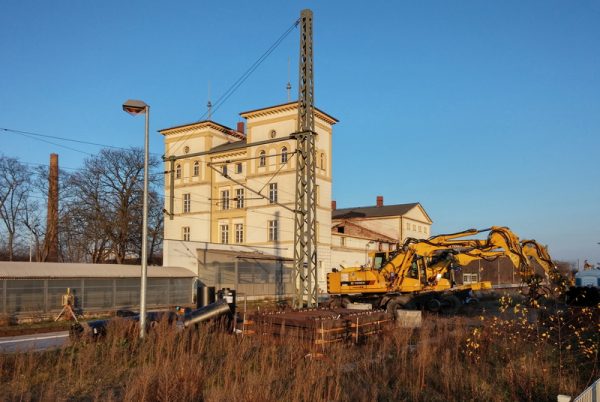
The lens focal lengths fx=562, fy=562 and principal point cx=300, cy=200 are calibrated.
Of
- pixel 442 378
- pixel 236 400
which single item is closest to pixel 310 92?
pixel 442 378

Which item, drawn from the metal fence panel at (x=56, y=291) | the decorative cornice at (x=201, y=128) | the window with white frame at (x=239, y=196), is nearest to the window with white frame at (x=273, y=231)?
the window with white frame at (x=239, y=196)

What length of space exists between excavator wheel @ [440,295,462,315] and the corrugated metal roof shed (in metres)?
16.0

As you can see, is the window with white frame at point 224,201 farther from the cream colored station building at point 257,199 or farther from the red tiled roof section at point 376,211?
the red tiled roof section at point 376,211

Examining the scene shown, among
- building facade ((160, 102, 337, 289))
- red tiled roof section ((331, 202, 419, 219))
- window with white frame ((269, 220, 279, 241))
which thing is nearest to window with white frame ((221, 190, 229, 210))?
building facade ((160, 102, 337, 289))

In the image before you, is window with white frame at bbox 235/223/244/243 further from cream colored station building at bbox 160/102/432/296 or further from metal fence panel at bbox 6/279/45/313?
metal fence panel at bbox 6/279/45/313

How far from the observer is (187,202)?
5712cm

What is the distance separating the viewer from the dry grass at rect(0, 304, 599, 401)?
882cm

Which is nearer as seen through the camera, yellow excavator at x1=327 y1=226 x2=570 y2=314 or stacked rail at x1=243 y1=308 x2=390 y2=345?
stacked rail at x1=243 y1=308 x2=390 y2=345

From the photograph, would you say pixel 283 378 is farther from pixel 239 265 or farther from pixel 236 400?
pixel 239 265

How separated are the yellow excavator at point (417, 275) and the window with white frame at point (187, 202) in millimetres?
32046

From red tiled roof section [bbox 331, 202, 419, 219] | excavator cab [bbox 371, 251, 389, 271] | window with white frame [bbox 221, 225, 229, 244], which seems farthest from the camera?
red tiled roof section [bbox 331, 202, 419, 219]

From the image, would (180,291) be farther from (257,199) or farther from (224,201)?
(224,201)

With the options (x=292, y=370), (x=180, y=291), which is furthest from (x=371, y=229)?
(x=292, y=370)

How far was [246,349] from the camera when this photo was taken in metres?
12.7
